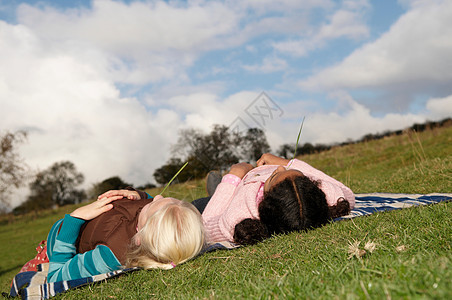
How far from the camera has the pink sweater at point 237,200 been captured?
3.83 metres

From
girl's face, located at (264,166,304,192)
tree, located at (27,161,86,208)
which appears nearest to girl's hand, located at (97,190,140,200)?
girl's face, located at (264,166,304,192)

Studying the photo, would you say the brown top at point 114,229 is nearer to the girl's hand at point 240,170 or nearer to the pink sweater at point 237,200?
the pink sweater at point 237,200

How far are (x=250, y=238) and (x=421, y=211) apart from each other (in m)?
1.73

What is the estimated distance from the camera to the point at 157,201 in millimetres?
3564

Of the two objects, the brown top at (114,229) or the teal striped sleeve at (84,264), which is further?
the brown top at (114,229)

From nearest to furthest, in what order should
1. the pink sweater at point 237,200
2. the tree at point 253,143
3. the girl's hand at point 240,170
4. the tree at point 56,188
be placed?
the pink sweater at point 237,200 → the girl's hand at point 240,170 → the tree at point 253,143 → the tree at point 56,188

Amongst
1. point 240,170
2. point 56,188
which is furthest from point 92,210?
point 56,188

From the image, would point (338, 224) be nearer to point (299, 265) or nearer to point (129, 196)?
point (299, 265)

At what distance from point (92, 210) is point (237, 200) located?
1706 mm

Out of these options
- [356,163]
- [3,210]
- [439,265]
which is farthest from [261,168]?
[3,210]

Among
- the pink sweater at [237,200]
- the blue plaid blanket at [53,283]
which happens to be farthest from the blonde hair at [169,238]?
the pink sweater at [237,200]

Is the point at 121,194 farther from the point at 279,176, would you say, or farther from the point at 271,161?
the point at 271,161

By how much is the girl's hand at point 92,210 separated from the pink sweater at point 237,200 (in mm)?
1225

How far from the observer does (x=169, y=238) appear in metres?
3.15
